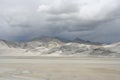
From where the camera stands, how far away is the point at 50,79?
35938mm

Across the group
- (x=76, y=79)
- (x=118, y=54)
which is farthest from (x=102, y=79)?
(x=118, y=54)

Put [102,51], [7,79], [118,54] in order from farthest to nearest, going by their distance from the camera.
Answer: [102,51]
[118,54]
[7,79]

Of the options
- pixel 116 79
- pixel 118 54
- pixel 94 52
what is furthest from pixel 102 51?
pixel 116 79

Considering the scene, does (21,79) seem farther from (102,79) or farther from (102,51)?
(102,51)

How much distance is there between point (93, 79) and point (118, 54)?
14804 centimetres

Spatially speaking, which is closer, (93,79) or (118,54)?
(93,79)

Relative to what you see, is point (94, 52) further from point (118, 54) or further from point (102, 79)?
point (102, 79)

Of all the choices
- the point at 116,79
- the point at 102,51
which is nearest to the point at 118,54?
the point at 102,51

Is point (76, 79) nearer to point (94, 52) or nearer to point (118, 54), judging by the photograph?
point (118, 54)

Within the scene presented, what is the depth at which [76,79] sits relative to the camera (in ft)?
118

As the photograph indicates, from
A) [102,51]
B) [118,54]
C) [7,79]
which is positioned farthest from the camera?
[102,51]

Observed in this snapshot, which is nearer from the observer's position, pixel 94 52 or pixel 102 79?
pixel 102 79

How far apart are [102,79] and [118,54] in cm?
14746

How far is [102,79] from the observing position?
118 ft
